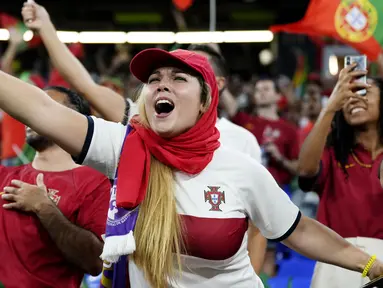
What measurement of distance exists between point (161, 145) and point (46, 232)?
2.78 ft

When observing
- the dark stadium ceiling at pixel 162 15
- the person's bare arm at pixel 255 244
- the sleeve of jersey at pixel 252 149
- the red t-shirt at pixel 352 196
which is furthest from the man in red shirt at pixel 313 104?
the dark stadium ceiling at pixel 162 15

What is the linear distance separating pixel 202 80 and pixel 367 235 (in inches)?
53.6

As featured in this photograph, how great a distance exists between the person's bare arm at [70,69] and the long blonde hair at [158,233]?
3.53 ft

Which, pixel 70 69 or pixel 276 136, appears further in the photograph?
pixel 276 136

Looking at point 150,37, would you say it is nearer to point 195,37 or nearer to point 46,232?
point 195,37

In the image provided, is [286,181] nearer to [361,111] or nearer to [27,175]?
[361,111]

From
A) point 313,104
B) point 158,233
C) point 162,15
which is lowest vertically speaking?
point 158,233

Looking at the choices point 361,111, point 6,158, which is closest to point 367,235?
point 361,111

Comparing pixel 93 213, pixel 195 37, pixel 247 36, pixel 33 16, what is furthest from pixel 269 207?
pixel 247 36

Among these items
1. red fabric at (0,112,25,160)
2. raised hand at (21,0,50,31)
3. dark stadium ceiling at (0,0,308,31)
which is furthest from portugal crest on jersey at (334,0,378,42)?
dark stadium ceiling at (0,0,308,31)

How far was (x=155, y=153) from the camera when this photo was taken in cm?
299

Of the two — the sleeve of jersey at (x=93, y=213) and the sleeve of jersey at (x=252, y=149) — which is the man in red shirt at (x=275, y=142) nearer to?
the sleeve of jersey at (x=252, y=149)

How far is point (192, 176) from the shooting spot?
3.02 m

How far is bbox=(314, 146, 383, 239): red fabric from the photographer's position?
157 inches
